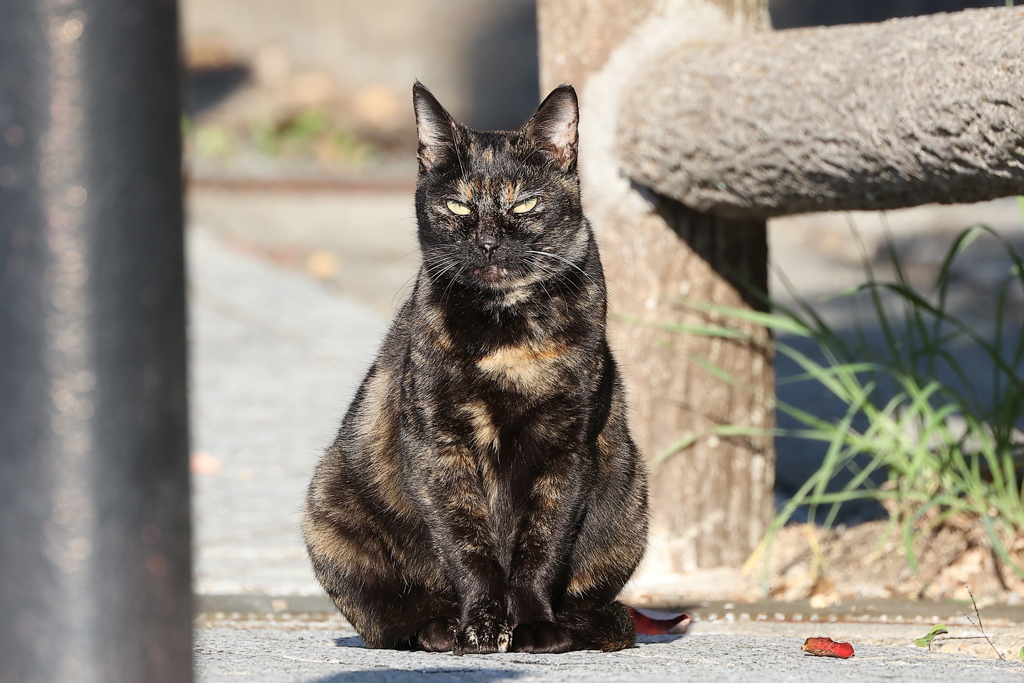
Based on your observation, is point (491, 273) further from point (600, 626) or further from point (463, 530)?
point (600, 626)

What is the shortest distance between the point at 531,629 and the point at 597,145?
153 centimetres

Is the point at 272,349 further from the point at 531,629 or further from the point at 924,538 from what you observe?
the point at 531,629

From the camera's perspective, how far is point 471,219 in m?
2.24

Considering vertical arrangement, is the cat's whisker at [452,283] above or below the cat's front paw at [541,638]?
above

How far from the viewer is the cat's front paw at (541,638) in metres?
2.01

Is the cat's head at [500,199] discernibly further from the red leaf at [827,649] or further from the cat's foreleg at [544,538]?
the red leaf at [827,649]

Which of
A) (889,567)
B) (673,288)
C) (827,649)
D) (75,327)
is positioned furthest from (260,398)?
(75,327)

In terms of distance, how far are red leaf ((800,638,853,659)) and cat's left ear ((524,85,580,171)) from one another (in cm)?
106

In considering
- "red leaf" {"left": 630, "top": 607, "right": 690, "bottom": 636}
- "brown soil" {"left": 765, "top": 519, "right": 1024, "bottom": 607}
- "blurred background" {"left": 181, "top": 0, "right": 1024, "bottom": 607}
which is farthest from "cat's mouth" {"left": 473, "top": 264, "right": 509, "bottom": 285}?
"brown soil" {"left": 765, "top": 519, "right": 1024, "bottom": 607}

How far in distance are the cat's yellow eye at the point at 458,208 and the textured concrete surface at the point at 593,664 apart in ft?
2.78

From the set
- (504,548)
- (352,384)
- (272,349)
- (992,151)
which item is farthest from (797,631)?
(272,349)

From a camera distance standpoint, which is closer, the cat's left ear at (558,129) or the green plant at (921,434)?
the cat's left ear at (558,129)

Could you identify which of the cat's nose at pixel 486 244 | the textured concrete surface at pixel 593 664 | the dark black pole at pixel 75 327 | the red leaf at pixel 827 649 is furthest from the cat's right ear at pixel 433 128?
the dark black pole at pixel 75 327

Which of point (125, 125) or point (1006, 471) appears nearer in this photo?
point (125, 125)
